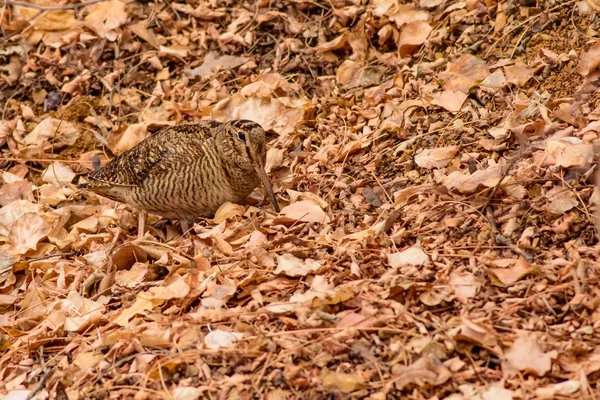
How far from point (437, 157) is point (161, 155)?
2020mm

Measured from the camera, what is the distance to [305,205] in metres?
5.75

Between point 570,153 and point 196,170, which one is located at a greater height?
point 570,153

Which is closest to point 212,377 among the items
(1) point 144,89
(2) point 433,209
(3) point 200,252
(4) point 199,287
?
(4) point 199,287

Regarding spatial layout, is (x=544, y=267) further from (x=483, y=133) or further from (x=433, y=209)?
(x=483, y=133)

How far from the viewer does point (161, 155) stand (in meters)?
6.27

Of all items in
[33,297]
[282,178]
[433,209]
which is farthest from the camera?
[282,178]

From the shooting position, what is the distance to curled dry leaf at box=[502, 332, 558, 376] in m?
3.83

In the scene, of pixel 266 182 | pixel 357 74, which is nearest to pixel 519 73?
pixel 357 74

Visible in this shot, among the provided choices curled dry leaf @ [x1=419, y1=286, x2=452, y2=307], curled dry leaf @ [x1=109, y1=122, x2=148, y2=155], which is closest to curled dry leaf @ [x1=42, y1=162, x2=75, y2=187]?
curled dry leaf @ [x1=109, y1=122, x2=148, y2=155]

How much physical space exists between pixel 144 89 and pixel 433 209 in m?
3.78

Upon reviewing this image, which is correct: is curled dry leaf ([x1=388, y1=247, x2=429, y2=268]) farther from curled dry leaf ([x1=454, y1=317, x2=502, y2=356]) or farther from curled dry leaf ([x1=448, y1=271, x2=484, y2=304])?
curled dry leaf ([x1=454, y1=317, x2=502, y2=356])

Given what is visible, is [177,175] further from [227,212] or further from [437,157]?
[437,157]

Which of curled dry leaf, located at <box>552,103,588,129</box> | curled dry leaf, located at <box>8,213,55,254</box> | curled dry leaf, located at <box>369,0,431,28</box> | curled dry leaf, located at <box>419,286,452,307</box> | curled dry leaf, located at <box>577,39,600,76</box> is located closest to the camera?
curled dry leaf, located at <box>419,286,452,307</box>

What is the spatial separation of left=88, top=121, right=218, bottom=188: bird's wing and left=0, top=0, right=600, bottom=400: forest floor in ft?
1.38
